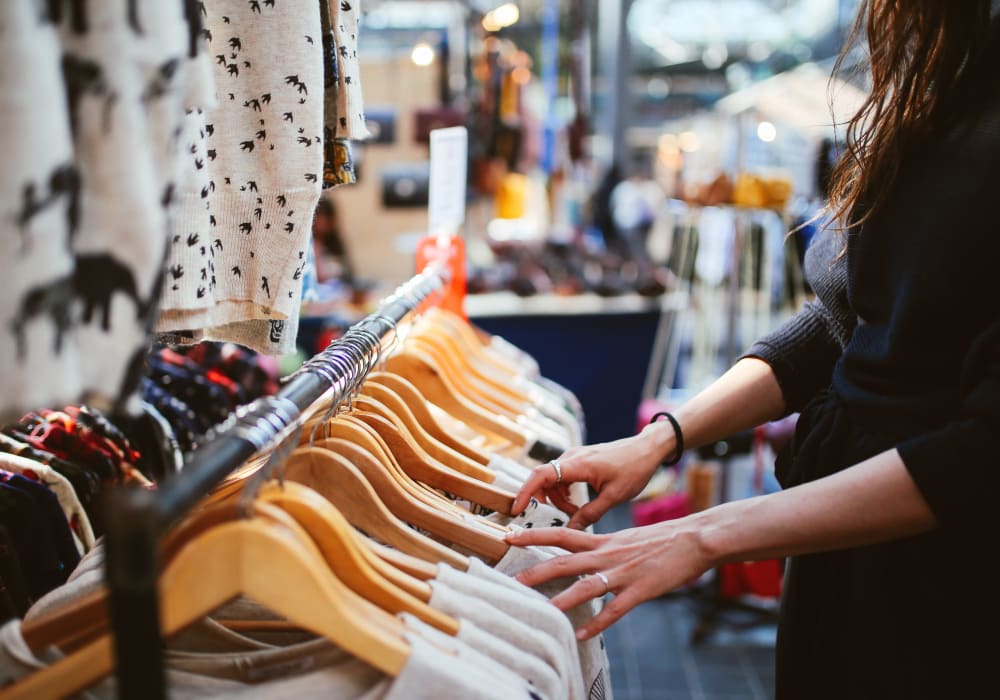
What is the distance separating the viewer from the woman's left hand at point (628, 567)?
876 mm

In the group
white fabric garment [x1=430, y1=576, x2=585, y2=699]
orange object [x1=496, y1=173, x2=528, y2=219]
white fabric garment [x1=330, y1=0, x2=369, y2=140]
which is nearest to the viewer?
white fabric garment [x1=430, y1=576, x2=585, y2=699]

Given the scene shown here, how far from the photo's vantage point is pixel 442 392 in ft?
4.56

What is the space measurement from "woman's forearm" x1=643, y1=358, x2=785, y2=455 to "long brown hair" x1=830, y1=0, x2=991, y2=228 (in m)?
0.30

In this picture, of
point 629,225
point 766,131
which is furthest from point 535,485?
point 629,225

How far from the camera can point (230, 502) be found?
725 mm

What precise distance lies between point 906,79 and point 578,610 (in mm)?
722

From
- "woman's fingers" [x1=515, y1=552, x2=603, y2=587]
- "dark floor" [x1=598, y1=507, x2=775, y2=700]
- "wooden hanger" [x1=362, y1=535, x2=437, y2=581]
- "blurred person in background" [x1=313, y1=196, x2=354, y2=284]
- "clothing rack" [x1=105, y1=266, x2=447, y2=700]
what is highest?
"clothing rack" [x1=105, y1=266, x2=447, y2=700]

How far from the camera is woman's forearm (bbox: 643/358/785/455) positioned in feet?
4.05

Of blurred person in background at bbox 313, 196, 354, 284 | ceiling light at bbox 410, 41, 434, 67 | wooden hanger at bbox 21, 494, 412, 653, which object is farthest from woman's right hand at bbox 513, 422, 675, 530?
ceiling light at bbox 410, 41, 434, 67

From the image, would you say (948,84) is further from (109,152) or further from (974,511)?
(109,152)

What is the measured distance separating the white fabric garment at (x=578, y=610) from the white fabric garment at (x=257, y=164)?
0.41 metres

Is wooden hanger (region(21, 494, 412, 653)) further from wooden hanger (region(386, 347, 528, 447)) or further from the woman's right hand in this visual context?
wooden hanger (region(386, 347, 528, 447))

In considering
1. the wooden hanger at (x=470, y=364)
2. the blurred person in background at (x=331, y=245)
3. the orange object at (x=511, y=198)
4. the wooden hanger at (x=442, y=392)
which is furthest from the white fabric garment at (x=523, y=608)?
the orange object at (x=511, y=198)

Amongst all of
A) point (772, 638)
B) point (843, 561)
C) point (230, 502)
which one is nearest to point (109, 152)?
point (230, 502)
